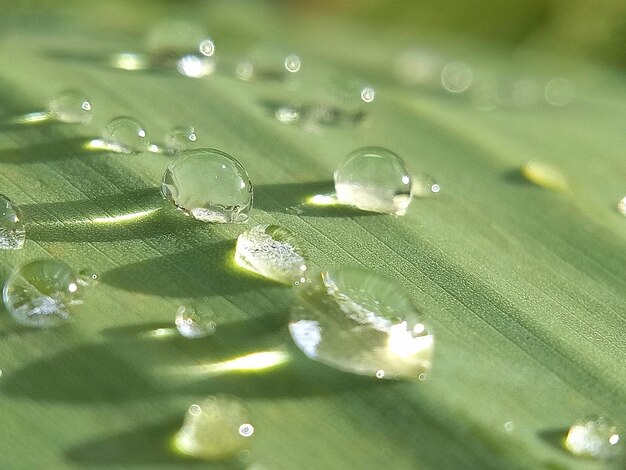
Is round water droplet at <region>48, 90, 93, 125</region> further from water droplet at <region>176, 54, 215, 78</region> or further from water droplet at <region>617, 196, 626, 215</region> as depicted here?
Answer: water droplet at <region>617, 196, 626, 215</region>

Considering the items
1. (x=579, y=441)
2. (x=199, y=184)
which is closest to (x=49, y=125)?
(x=199, y=184)

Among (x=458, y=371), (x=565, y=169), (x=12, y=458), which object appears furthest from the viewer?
(x=565, y=169)

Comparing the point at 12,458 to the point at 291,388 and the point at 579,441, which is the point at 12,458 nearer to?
the point at 291,388

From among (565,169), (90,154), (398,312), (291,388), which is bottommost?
(291,388)

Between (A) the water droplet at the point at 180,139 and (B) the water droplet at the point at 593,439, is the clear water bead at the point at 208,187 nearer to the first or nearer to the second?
(A) the water droplet at the point at 180,139

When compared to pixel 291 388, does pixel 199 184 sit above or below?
above

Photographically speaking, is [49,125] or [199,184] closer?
[199,184]

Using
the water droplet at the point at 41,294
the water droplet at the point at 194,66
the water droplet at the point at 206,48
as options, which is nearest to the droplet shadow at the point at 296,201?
the water droplet at the point at 41,294
